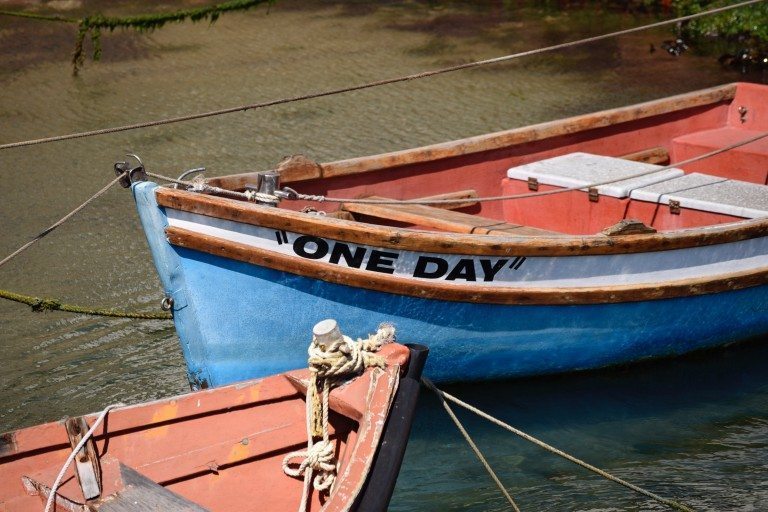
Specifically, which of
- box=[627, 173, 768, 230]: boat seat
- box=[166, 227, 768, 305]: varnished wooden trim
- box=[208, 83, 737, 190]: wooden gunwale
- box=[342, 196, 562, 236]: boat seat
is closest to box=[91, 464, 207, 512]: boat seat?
box=[166, 227, 768, 305]: varnished wooden trim

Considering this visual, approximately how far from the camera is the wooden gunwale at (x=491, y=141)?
700cm

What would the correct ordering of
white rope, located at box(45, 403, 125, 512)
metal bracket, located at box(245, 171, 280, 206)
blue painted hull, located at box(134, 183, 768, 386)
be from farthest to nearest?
metal bracket, located at box(245, 171, 280, 206) < blue painted hull, located at box(134, 183, 768, 386) < white rope, located at box(45, 403, 125, 512)

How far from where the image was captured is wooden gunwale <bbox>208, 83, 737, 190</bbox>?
7.00 m

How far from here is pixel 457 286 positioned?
601cm

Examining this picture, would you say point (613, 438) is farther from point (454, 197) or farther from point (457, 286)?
point (454, 197)

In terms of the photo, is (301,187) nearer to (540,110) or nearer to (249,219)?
(249,219)

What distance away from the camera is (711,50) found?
1623 centimetres

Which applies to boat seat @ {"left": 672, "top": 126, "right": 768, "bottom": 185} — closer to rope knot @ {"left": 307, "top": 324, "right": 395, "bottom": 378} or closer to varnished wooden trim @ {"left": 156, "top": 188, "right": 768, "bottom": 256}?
varnished wooden trim @ {"left": 156, "top": 188, "right": 768, "bottom": 256}

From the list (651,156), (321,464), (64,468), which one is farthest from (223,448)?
(651,156)

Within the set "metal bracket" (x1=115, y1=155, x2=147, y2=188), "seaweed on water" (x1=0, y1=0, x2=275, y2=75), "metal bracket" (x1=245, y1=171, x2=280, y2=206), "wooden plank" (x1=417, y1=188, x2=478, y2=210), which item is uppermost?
"seaweed on water" (x1=0, y1=0, x2=275, y2=75)

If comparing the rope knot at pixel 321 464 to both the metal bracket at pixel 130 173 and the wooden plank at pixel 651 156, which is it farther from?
the wooden plank at pixel 651 156

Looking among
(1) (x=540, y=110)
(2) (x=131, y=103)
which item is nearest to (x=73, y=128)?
(2) (x=131, y=103)

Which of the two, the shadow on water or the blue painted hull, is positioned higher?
the blue painted hull

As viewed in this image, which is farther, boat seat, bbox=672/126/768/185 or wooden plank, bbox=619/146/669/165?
wooden plank, bbox=619/146/669/165
